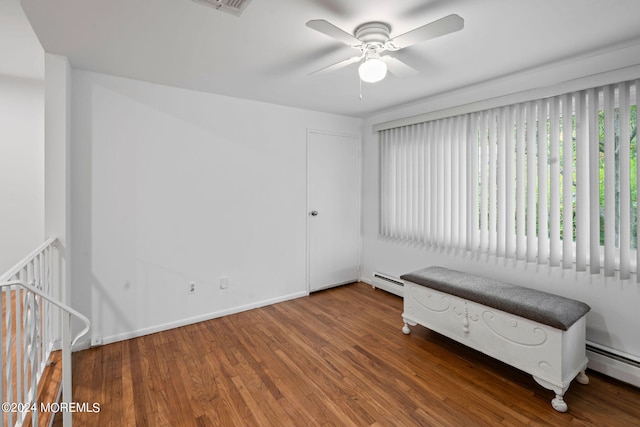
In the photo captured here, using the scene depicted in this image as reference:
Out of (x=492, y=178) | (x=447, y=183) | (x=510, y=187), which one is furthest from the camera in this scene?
(x=447, y=183)

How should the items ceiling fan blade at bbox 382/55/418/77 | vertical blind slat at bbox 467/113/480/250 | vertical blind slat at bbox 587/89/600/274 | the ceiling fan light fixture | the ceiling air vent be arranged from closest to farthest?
the ceiling air vent
the ceiling fan light fixture
ceiling fan blade at bbox 382/55/418/77
vertical blind slat at bbox 587/89/600/274
vertical blind slat at bbox 467/113/480/250

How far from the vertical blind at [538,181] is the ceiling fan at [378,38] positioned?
1.32 metres

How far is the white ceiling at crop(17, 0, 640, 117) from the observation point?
1.77 m

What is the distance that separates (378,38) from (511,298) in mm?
2038

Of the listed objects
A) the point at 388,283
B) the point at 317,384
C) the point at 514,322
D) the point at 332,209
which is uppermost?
the point at 332,209

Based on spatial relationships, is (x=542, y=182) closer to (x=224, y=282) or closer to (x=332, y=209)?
(x=332, y=209)

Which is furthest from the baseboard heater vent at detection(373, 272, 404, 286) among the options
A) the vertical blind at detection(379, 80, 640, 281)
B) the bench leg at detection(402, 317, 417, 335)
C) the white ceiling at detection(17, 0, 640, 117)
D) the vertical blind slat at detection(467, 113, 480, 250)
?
the white ceiling at detection(17, 0, 640, 117)

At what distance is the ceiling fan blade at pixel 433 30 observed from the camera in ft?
5.08

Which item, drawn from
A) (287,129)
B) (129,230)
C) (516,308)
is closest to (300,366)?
(516,308)

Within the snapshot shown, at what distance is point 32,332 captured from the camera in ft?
5.75

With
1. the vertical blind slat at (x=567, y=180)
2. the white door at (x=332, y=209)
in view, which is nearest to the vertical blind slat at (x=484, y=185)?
the vertical blind slat at (x=567, y=180)

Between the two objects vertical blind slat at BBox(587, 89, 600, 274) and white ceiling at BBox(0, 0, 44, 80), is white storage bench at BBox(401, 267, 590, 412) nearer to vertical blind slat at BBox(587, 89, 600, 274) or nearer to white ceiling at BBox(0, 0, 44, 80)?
vertical blind slat at BBox(587, 89, 600, 274)

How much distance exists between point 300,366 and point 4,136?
13.4 feet

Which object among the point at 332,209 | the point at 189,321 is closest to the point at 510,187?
the point at 332,209
